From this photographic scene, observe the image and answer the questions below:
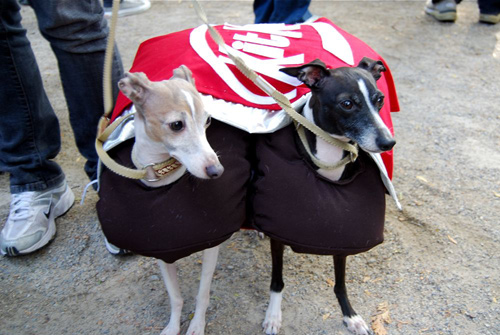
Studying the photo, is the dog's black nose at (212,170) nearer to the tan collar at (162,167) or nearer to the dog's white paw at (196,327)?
the tan collar at (162,167)

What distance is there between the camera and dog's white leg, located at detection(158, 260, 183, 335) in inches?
80.0

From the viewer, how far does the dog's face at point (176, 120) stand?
61.9 inches

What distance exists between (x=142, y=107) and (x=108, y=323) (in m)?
1.06

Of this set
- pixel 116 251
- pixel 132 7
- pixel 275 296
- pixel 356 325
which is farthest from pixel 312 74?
pixel 132 7

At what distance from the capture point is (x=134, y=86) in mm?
1616

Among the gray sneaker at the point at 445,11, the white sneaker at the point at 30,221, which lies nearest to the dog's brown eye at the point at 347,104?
the white sneaker at the point at 30,221

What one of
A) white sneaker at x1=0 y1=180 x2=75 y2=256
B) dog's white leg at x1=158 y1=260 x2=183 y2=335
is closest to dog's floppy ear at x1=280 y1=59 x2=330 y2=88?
dog's white leg at x1=158 y1=260 x2=183 y2=335

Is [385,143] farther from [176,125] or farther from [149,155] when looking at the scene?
[149,155]

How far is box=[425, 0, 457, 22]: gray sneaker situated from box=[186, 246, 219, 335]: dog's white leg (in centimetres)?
439

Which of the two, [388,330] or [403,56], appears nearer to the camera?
[388,330]

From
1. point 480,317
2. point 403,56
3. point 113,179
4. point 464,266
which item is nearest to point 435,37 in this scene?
point 403,56

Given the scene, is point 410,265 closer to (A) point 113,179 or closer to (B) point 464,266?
(B) point 464,266

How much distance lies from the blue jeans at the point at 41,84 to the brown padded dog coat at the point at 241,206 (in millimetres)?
781

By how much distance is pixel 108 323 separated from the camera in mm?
2141
